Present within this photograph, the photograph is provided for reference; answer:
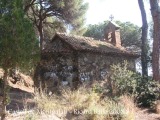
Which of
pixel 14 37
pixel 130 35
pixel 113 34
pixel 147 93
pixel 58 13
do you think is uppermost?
pixel 58 13

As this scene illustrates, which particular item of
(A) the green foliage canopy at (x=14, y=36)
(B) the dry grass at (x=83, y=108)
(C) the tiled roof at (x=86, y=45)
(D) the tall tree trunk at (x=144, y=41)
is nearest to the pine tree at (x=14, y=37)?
(A) the green foliage canopy at (x=14, y=36)

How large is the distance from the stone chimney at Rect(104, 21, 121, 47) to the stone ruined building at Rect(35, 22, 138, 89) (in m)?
3.17

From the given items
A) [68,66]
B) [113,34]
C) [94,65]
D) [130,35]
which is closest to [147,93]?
[94,65]

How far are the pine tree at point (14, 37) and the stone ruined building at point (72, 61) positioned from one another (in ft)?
28.1

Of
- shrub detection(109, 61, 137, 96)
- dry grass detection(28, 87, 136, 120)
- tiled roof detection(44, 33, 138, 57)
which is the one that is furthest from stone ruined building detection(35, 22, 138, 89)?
dry grass detection(28, 87, 136, 120)

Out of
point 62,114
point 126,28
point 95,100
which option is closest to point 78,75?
point 95,100

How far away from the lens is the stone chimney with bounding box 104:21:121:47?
23.2 metres

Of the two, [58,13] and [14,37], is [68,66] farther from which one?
[14,37]

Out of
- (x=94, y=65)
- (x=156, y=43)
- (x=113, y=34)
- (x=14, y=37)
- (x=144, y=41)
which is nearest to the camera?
(x=14, y=37)

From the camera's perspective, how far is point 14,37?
901cm

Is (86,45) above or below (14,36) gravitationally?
above

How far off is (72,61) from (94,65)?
1633 mm

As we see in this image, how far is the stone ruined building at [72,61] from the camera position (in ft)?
59.5

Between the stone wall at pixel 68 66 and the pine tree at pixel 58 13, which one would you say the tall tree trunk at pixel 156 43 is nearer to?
the stone wall at pixel 68 66
